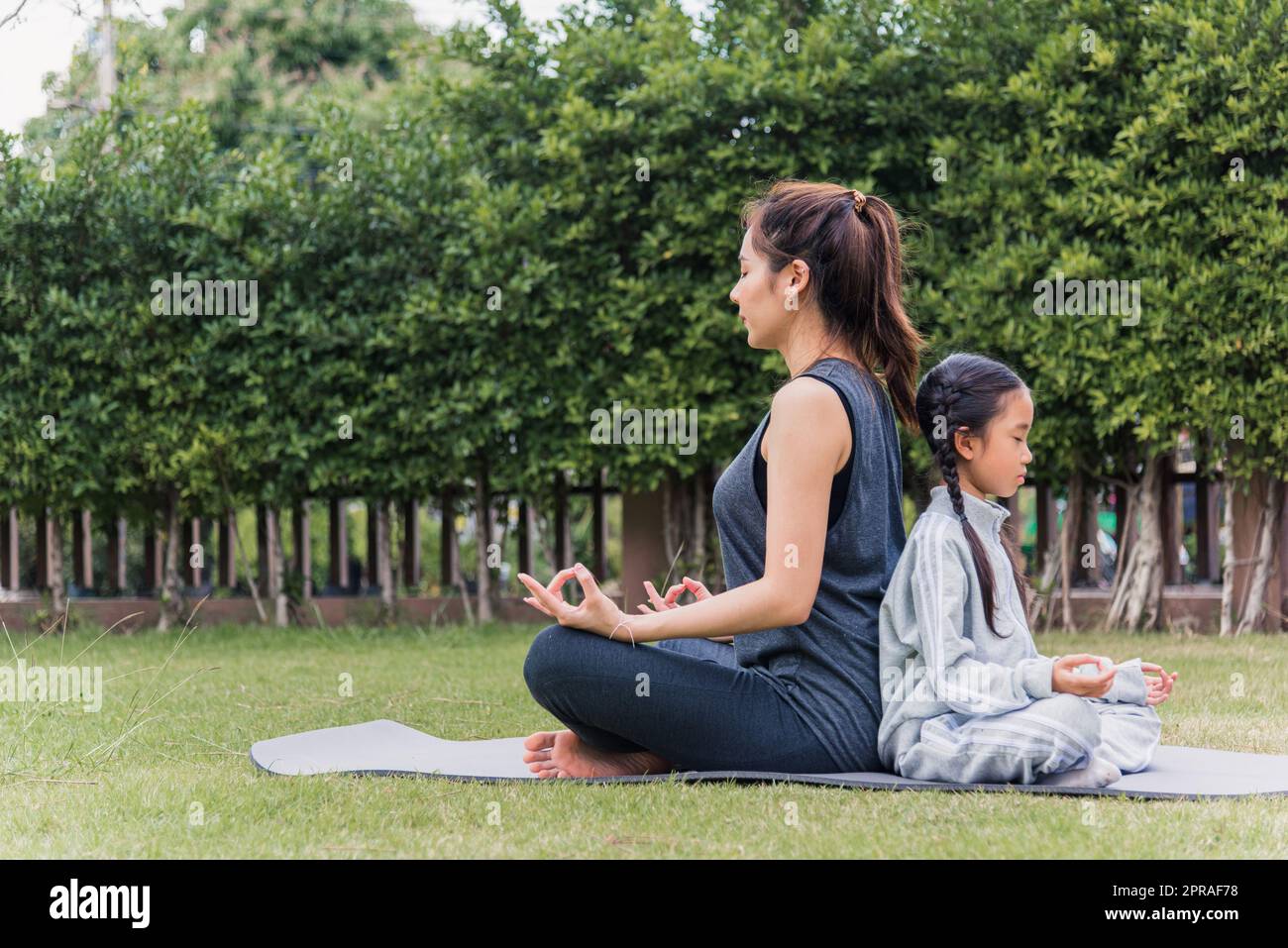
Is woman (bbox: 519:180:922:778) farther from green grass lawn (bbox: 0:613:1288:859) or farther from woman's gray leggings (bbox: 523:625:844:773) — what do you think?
green grass lawn (bbox: 0:613:1288:859)

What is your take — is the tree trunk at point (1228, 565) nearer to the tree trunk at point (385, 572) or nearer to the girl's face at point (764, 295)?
the tree trunk at point (385, 572)

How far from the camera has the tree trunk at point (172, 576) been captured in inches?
392

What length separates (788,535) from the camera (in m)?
3.00

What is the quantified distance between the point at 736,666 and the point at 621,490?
641cm

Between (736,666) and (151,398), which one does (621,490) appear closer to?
(151,398)

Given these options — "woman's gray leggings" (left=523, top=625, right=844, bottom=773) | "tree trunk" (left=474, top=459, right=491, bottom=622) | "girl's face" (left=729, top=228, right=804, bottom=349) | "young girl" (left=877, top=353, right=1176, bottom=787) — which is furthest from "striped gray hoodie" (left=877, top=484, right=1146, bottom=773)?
"tree trunk" (left=474, top=459, right=491, bottom=622)

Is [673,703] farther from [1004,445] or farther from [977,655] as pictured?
[1004,445]

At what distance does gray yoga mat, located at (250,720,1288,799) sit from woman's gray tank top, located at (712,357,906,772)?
0.54 feet

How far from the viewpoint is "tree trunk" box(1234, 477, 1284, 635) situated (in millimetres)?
8375

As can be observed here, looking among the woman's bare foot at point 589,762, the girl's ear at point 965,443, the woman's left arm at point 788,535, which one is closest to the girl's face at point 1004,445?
the girl's ear at point 965,443
